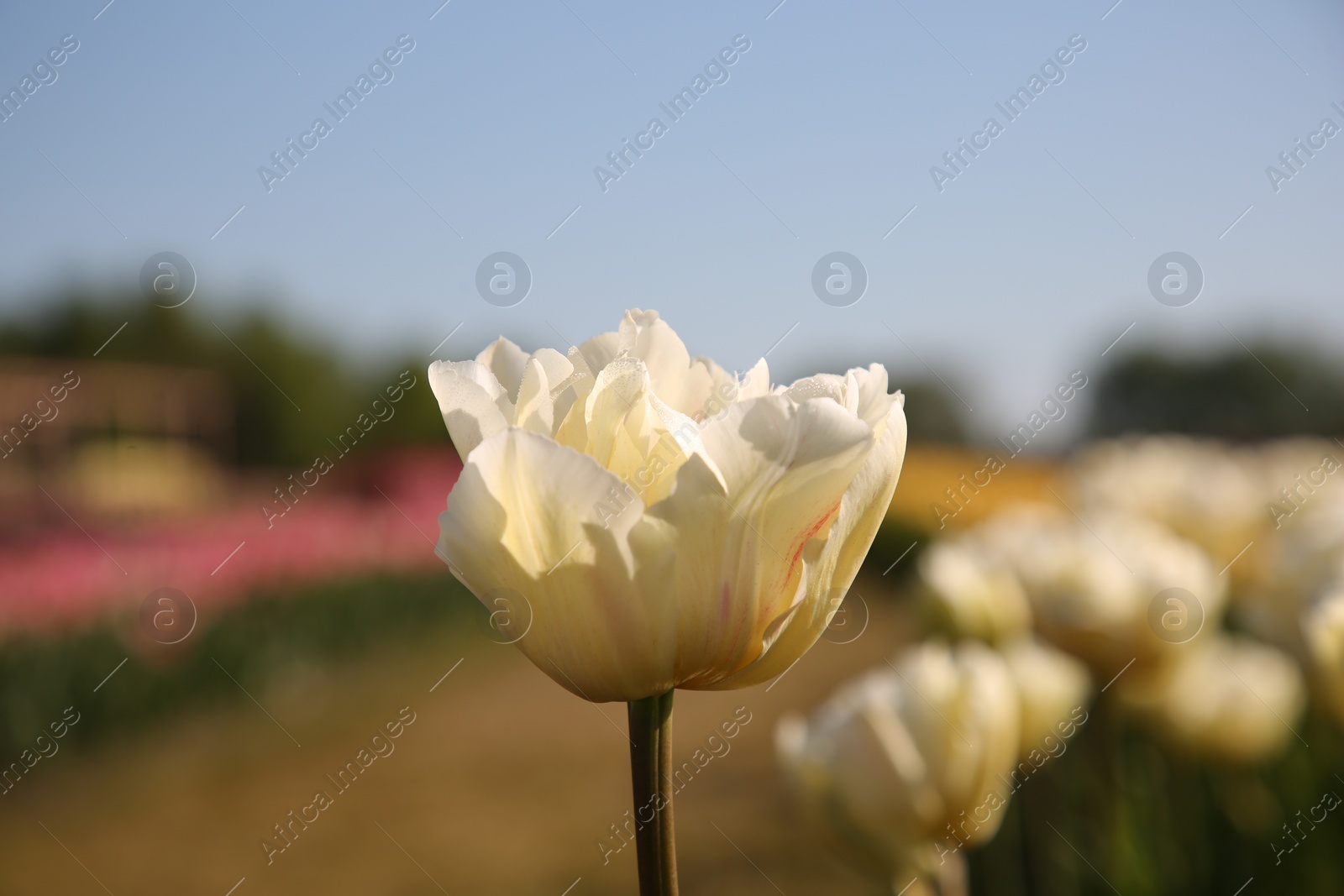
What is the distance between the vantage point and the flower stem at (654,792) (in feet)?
1.12

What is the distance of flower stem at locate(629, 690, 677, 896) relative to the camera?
342 mm

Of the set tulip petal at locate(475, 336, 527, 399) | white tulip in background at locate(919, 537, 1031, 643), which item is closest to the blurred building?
white tulip in background at locate(919, 537, 1031, 643)

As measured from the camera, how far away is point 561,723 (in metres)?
5.81

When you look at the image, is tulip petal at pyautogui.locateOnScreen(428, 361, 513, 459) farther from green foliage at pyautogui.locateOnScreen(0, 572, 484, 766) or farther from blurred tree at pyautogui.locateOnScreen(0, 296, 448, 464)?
blurred tree at pyautogui.locateOnScreen(0, 296, 448, 464)

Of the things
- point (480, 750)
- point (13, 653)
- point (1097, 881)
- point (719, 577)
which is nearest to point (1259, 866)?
point (1097, 881)

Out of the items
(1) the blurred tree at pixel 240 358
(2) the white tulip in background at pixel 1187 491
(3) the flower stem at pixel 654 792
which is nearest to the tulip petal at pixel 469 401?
(3) the flower stem at pixel 654 792

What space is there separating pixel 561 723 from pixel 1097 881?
4549 mm

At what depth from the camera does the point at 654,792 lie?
1.23 feet

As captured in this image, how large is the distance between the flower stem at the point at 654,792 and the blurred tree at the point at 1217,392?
21791 mm

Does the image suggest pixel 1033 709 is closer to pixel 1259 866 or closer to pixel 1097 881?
pixel 1097 881

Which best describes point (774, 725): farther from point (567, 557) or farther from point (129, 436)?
point (129, 436)

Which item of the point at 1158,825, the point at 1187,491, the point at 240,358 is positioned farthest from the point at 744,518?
the point at 240,358

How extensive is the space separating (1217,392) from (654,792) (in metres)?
30.7

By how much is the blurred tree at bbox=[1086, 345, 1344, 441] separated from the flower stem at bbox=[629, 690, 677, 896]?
21.8 m
